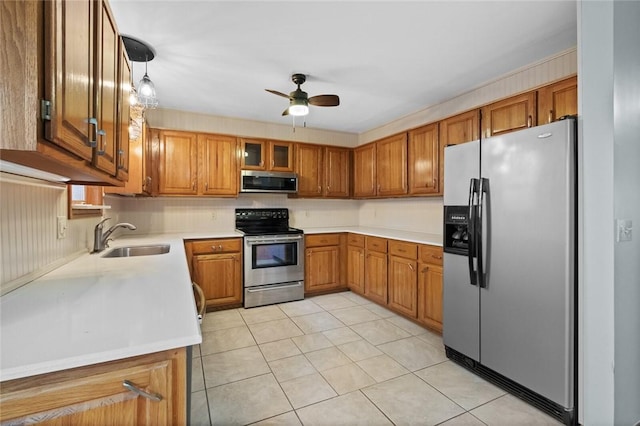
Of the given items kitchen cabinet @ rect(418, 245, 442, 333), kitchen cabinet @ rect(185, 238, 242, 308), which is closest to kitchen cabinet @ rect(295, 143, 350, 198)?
kitchen cabinet @ rect(185, 238, 242, 308)

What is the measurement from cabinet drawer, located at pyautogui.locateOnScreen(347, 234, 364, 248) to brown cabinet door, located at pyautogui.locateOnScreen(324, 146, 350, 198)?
28.9 inches

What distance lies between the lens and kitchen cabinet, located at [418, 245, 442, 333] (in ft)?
9.23

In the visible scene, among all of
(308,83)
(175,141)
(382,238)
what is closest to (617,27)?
(308,83)

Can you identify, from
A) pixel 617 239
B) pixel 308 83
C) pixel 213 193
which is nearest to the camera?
pixel 617 239

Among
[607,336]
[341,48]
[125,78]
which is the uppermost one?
[341,48]

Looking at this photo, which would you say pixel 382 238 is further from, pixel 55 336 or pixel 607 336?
pixel 55 336

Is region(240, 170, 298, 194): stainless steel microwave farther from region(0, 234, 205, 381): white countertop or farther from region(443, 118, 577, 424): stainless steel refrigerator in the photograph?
region(0, 234, 205, 381): white countertop

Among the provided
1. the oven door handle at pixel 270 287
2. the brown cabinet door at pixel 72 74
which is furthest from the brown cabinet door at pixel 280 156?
the brown cabinet door at pixel 72 74

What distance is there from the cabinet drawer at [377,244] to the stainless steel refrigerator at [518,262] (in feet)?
3.83

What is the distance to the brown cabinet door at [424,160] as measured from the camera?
319 cm

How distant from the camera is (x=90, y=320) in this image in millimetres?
931

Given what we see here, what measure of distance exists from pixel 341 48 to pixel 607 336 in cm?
249

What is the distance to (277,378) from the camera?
7.10ft

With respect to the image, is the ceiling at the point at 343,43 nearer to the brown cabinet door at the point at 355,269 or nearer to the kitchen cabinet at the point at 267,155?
the kitchen cabinet at the point at 267,155
